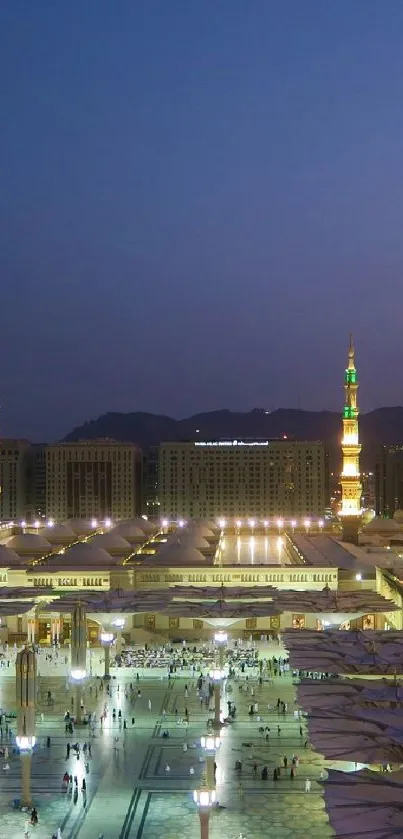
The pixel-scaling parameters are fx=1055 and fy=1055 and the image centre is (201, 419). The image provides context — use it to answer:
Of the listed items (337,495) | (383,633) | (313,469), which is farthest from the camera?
(337,495)

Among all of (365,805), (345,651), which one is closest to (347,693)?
(345,651)

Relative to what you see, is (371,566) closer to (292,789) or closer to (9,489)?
(292,789)

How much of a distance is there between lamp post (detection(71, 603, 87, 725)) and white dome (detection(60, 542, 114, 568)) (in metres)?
17.6

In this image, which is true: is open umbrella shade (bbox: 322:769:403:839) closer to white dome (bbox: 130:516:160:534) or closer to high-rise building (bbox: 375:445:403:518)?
white dome (bbox: 130:516:160:534)

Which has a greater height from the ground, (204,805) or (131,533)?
(131,533)

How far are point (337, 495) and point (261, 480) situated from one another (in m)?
50.4

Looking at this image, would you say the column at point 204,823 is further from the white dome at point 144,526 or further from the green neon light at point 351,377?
the green neon light at point 351,377

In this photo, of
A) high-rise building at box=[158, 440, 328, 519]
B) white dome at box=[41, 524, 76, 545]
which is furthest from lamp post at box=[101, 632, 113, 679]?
high-rise building at box=[158, 440, 328, 519]

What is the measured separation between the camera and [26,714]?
24.8 meters

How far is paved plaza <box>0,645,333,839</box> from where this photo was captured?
2241 cm

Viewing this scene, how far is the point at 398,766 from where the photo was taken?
819 inches

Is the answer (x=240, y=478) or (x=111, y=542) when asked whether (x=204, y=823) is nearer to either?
(x=111, y=542)

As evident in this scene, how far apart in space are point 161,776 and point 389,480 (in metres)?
124

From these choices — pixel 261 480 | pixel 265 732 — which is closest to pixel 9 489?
pixel 261 480
